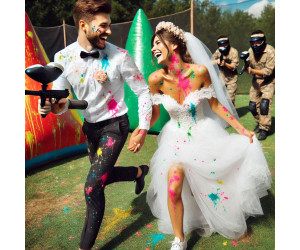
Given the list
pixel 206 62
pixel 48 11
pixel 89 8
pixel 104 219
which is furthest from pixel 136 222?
pixel 48 11

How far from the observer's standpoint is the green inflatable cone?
5981mm

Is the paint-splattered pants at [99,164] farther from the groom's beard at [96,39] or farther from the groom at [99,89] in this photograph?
the groom's beard at [96,39]

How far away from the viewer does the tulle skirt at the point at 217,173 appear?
102 inches

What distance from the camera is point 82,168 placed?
4746 millimetres

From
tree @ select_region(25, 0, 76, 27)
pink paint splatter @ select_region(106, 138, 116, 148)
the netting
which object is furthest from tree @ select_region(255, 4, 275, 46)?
tree @ select_region(25, 0, 76, 27)

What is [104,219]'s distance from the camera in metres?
3.24

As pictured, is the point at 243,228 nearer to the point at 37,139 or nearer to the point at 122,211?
the point at 122,211

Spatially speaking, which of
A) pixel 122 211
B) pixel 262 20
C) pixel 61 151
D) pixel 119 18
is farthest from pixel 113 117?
pixel 119 18

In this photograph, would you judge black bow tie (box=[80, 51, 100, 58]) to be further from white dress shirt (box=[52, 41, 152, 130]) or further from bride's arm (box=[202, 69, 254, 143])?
bride's arm (box=[202, 69, 254, 143])

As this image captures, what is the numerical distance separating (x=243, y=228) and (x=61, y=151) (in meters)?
3.35

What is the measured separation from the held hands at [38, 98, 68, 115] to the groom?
11.7 inches

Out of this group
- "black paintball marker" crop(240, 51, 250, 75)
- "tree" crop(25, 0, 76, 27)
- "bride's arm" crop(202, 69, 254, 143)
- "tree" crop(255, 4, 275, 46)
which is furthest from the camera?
"tree" crop(25, 0, 76, 27)

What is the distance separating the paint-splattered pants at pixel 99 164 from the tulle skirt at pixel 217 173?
0.47 m

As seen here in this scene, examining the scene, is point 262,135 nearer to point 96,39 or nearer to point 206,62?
point 206,62
